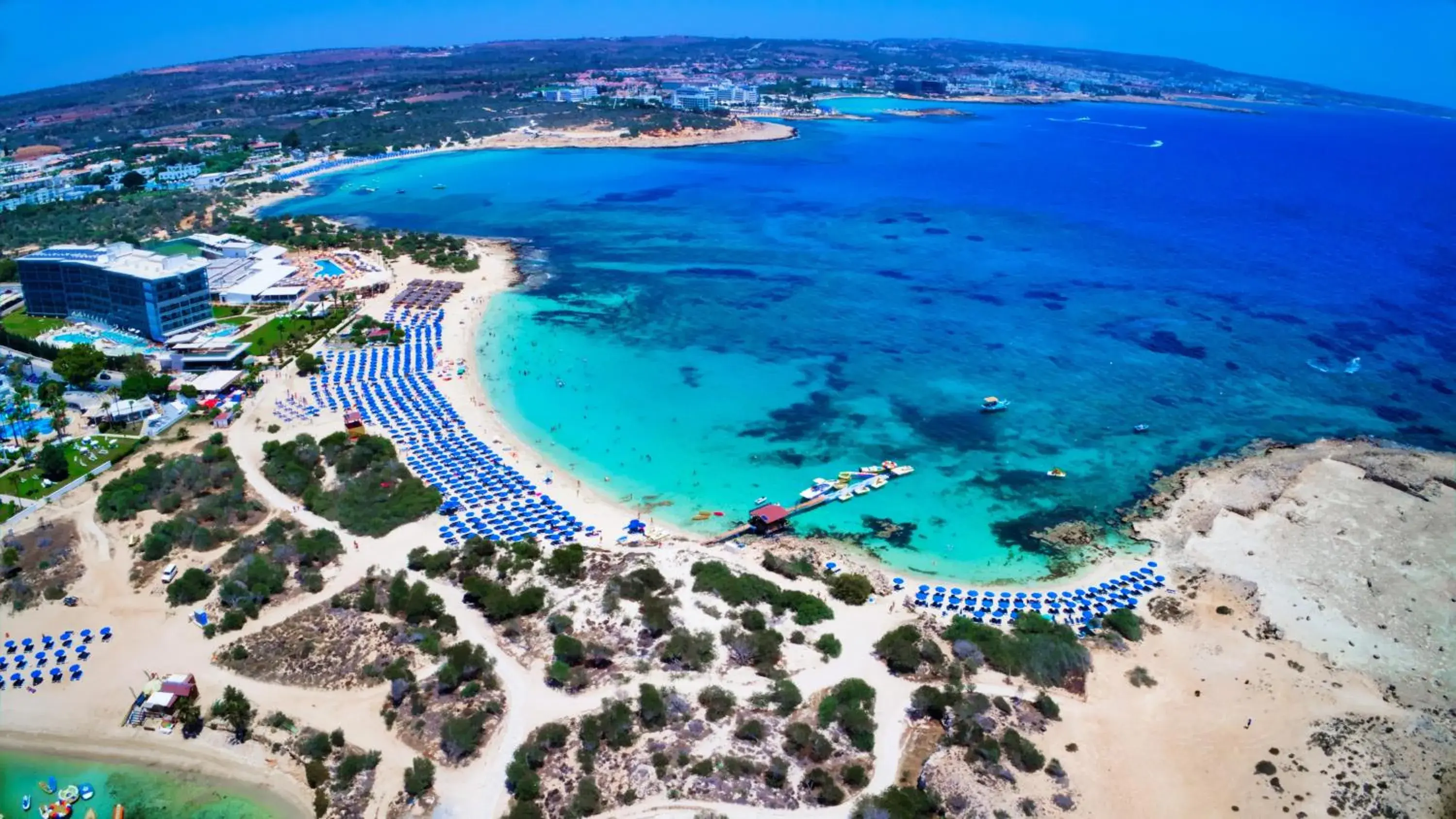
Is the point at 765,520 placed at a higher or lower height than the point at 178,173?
lower

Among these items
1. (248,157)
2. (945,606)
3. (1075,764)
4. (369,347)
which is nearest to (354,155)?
(248,157)

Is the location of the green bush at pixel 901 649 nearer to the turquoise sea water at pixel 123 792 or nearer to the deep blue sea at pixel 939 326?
the deep blue sea at pixel 939 326

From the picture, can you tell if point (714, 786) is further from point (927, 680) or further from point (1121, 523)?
point (1121, 523)

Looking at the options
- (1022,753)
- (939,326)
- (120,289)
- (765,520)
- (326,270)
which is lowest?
(1022,753)

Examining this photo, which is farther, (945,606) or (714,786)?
(945,606)

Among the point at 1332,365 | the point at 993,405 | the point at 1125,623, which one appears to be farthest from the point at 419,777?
the point at 1332,365

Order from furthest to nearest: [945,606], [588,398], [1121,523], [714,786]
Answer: [588,398] < [1121,523] < [945,606] < [714,786]

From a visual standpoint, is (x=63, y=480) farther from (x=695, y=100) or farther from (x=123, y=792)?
(x=695, y=100)

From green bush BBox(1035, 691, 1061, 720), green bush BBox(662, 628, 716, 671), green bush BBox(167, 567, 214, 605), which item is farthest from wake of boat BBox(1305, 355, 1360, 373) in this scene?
green bush BBox(167, 567, 214, 605)
